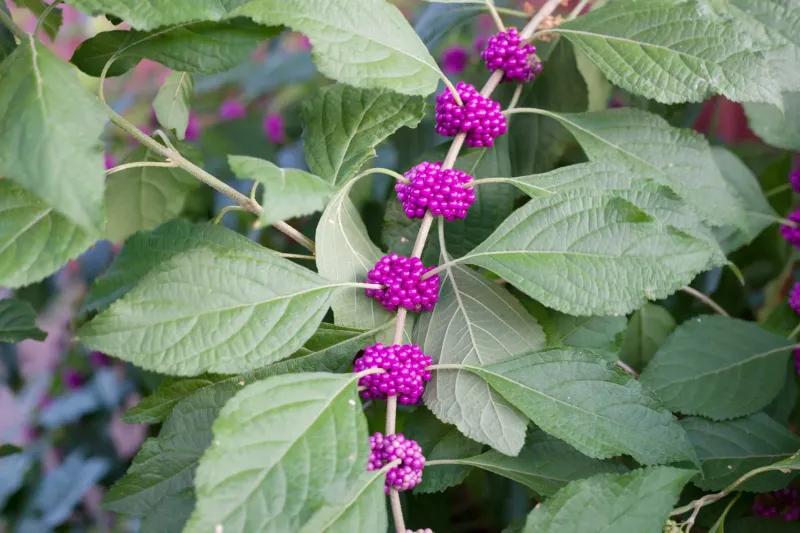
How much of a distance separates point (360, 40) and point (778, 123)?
1.51 feet

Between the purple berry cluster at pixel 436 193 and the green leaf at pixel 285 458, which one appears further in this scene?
the purple berry cluster at pixel 436 193

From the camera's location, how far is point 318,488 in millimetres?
342

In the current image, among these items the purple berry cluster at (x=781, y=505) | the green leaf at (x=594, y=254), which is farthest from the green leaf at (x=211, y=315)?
the purple berry cluster at (x=781, y=505)

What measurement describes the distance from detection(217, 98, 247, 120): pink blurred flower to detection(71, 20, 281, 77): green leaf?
84cm

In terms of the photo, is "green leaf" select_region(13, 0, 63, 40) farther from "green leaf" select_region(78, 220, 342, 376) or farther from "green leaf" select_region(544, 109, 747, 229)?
"green leaf" select_region(544, 109, 747, 229)

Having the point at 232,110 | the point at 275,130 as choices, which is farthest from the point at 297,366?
the point at 232,110

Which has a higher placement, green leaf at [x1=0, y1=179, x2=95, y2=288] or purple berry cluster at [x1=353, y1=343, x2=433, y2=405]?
green leaf at [x1=0, y1=179, x2=95, y2=288]

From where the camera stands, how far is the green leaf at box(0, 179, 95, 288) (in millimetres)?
368

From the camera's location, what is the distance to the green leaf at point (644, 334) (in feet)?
2.08

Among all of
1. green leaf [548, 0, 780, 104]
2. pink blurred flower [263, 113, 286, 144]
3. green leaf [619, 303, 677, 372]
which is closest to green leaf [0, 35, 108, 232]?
green leaf [548, 0, 780, 104]

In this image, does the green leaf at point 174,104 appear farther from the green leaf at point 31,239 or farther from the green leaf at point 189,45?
the green leaf at point 31,239

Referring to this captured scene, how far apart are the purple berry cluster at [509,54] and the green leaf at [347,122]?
4.9 inches

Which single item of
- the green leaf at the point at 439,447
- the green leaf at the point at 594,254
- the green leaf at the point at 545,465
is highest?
the green leaf at the point at 594,254

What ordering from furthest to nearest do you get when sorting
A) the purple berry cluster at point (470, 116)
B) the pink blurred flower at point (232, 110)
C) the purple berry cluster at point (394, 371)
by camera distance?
1. the pink blurred flower at point (232, 110)
2. the purple berry cluster at point (470, 116)
3. the purple berry cluster at point (394, 371)
